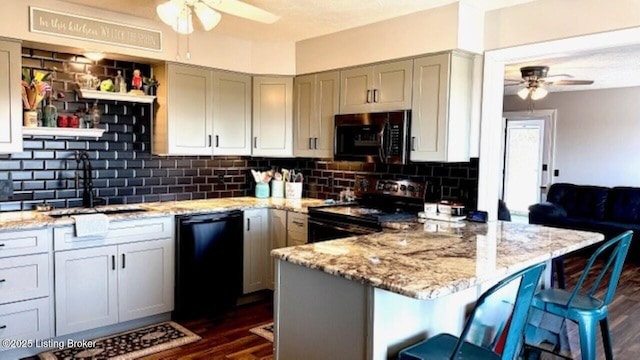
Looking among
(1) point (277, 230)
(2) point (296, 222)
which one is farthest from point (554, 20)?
(1) point (277, 230)

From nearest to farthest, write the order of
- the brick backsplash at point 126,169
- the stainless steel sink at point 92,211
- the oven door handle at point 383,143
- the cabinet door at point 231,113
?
the stainless steel sink at point 92,211, the brick backsplash at point 126,169, the oven door handle at point 383,143, the cabinet door at point 231,113

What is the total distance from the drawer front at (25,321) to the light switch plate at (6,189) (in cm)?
82

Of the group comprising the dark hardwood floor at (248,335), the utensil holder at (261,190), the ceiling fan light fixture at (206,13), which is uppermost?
the ceiling fan light fixture at (206,13)

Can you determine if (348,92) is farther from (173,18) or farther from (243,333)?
(243,333)

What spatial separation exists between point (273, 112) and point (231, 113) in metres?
0.40

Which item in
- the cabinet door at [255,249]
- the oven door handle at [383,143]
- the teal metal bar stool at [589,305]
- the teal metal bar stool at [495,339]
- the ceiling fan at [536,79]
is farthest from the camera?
the ceiling fan at [536,79]

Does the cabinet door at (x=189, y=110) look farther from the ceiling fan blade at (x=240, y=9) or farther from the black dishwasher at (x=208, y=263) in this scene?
the ceiling fan blade at (x=240, y=9)

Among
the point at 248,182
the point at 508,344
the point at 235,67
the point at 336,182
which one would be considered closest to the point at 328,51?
the point at 235,67

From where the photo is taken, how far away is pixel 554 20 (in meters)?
3.01

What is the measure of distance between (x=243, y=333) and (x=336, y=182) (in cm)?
168

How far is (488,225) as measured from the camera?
10.4 ft

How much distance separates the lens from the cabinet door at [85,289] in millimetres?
3125

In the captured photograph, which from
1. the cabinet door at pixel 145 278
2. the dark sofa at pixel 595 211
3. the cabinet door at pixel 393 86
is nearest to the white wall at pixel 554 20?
the cabinet door at pixel 393 86

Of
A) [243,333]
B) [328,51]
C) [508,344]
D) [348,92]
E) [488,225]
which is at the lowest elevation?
[243,333]
